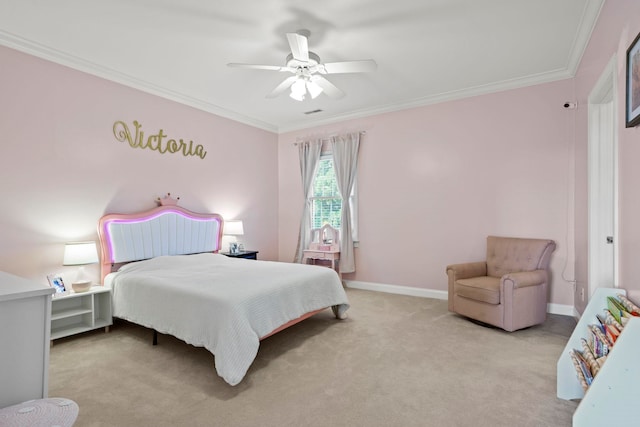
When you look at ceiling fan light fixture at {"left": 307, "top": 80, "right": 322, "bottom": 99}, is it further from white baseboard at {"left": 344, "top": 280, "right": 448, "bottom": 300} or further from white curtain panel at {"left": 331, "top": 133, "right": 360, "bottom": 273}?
white baseboard at {"left": 344, "top": 280, "right": 448, "bottom": 300}

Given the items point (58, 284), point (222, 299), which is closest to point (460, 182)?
point (222, 299)

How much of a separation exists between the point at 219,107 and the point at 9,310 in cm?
419

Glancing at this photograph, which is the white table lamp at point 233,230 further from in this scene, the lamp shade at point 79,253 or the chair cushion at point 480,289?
the chair cushion at point 480,289

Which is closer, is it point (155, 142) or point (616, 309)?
point (616, 309)

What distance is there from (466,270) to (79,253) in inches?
160

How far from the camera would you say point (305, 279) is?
319 cm

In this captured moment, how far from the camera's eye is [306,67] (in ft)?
9.77

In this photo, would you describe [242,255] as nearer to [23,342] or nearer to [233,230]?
[233,230]

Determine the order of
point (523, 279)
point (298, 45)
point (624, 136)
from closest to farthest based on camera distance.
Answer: point (624, 136) < point (298, 45) < point (523, 279)

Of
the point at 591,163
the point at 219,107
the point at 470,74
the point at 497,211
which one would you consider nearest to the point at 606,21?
the point at 591,163

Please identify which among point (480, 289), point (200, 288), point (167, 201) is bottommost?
point (480, 289)

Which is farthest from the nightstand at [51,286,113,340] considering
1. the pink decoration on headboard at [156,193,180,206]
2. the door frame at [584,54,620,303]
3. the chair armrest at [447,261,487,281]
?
the door frame at [584,54,620,303]

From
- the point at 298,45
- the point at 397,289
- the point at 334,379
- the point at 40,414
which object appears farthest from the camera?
the point at 397,289

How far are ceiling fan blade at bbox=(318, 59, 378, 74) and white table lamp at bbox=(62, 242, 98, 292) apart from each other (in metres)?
2.84
